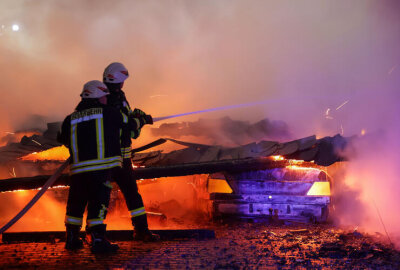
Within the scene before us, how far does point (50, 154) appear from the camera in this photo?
7.01 m

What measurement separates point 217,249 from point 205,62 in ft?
25.8

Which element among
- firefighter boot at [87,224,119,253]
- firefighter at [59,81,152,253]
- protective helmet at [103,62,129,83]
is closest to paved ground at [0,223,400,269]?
firefighter boot at [87,224,119,253]

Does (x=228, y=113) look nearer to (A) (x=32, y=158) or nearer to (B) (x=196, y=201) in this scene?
(B) (x=196, y=201)

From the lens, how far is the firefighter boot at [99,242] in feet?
12.0

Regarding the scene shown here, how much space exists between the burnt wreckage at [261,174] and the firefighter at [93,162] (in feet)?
5.28

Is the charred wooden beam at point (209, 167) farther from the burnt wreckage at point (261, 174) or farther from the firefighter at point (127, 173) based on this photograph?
the firefighter at point (127, 173)

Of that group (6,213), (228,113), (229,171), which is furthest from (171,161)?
(228,113)

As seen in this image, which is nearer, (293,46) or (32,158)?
(32,158)

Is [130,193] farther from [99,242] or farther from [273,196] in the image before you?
[273,196]

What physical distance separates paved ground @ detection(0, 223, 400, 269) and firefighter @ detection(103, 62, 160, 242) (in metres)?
0.17

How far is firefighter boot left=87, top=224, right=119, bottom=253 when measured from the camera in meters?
3.67

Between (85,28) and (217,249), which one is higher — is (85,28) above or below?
above

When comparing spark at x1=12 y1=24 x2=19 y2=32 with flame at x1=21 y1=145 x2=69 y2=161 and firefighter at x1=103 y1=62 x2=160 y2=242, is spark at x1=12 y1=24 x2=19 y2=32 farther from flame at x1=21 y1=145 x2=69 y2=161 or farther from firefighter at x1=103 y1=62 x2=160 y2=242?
firefighter at x1=103 y1=62 x2=160 y2=242

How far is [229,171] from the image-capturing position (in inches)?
220
